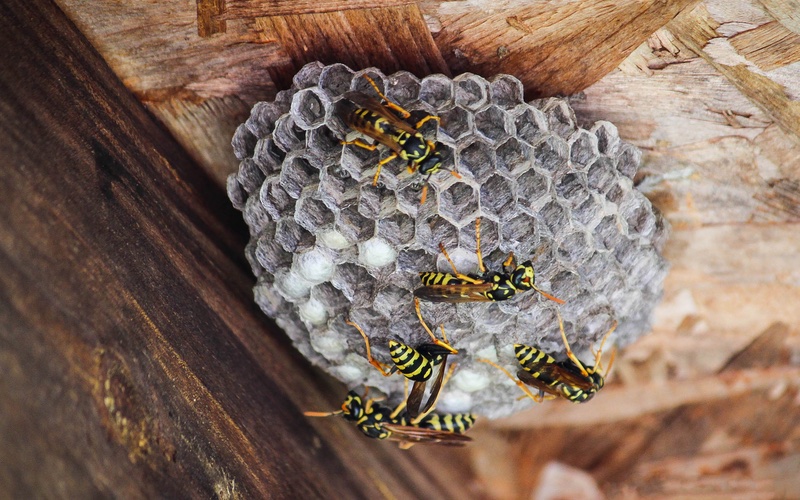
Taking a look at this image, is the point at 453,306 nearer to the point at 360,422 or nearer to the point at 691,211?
the point at 360,422

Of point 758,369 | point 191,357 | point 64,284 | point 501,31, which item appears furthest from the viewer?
point 758,369

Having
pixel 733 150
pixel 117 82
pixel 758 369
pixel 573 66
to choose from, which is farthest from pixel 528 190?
pixel 758 369

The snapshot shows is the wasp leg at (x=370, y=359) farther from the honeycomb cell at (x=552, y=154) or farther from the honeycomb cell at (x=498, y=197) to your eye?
the honeycomb cell at (x=552, y=154)

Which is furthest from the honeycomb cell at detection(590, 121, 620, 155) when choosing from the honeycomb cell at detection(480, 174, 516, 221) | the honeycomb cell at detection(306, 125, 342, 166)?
the honeycomb cell at detection(306, 125, 342, 166)

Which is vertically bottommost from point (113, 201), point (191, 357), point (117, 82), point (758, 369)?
point (758, 369)

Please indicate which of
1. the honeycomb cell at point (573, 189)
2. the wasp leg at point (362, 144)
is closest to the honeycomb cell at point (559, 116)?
the honeycomb cell at point (573, 189)

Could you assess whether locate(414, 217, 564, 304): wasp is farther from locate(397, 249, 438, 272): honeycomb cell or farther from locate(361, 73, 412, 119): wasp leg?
locate(361, 73, 412, 119): wasp leg
